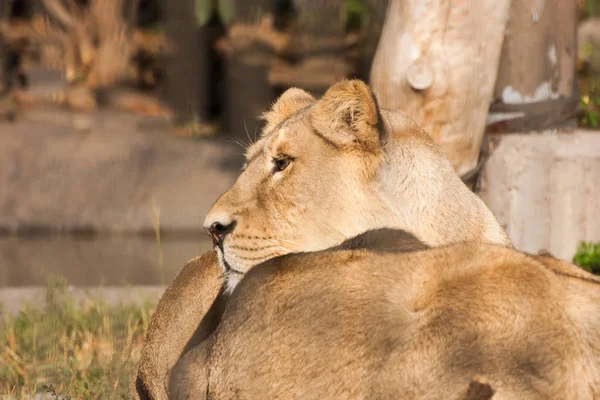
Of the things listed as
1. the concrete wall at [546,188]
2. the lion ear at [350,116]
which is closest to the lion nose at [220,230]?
the lion ear at [350,116]

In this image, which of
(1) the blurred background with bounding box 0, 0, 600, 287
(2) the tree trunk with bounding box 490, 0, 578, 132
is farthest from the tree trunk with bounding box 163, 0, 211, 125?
(2) the tree trunk with bounding box 490, 0, 578, 132

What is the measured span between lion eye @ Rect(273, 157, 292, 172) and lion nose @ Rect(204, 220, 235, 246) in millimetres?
242

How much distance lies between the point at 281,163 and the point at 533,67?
9.11 ft

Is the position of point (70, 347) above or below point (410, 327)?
below

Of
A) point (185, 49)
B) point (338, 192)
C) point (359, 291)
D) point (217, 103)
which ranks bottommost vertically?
point (217, 103)

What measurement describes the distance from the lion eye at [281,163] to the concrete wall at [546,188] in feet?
8.18

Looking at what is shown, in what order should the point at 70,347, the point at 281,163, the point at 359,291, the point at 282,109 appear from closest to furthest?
the point at 359,291
the point at 281,163
the point at 282,109
the point at 70,347

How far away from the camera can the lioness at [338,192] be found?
2.84m

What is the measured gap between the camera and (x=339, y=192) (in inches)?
113

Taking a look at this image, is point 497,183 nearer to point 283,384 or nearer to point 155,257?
point 283,384

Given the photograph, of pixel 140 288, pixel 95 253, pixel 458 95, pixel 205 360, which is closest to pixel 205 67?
pixel 95 253

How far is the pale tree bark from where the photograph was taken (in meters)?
4.64

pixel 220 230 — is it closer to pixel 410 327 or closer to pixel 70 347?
pixel 410 327

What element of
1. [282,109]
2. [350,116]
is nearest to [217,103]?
[282,109]
